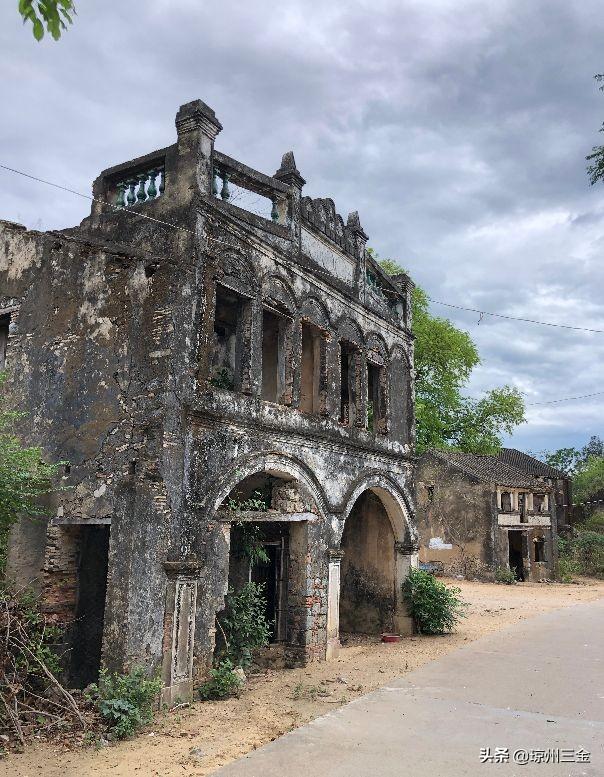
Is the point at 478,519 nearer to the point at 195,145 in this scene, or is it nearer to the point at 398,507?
the point at 398,507

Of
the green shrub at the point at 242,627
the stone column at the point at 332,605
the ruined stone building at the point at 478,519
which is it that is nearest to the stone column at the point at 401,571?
the stone column at the point at 332,605

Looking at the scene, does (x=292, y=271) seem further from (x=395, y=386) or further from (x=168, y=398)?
(x=395, y=386)

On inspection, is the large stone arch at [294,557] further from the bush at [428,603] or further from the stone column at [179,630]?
the bush at [428,603]

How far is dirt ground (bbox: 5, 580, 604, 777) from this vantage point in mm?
6141

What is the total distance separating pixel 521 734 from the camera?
23.2ft

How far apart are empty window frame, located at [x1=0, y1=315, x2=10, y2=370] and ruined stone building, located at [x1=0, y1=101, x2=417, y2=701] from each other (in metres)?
0.05

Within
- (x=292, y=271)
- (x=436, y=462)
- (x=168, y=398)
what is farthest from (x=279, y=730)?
(x=436, y=462)

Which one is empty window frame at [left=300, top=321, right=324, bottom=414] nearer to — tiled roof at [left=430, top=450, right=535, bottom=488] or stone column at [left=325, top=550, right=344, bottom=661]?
stone column at [left=325, top=550, right=344, bottom=661]

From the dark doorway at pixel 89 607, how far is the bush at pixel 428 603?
6.94 meters

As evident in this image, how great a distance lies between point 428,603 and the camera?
13305 mm

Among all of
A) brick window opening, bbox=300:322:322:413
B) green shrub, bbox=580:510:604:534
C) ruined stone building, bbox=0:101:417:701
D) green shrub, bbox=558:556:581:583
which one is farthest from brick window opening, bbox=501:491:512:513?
brick window opening, bbox=300:322:322:413

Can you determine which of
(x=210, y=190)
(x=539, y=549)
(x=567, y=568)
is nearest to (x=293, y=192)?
(x=210, y=190)

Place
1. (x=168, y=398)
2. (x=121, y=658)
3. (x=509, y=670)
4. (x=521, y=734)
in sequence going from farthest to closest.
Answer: (x=509, y=670)
(x=168, y=398)
(x=121, y=658)
(x=521, y=734)

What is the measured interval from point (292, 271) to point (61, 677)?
23.5ft
